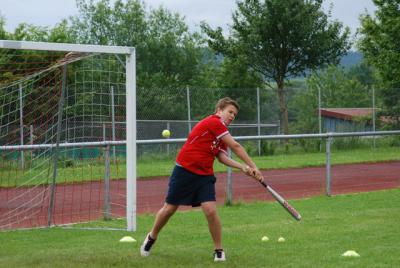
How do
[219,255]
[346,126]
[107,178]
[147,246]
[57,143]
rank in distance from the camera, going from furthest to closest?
[346,126], [107,178], [57,143], [147,246], [219,255]

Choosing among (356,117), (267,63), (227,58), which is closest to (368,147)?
(356,117)

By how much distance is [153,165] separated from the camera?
22.3 m

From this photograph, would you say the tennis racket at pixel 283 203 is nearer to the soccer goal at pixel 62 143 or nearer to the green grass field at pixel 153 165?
the soccer goal at pixel 62 143

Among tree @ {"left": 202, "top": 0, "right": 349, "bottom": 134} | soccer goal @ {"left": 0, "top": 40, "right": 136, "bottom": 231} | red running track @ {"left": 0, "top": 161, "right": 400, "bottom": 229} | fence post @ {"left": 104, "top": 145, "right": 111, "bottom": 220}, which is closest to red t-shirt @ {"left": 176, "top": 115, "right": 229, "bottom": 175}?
soccer goal @ {"left": 0, "top": 40, "right": 136, "bottom": 231}

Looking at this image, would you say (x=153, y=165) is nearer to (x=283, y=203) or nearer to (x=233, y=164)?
(x=283, y=203)

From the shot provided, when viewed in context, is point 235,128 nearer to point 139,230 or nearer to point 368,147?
point 368,147

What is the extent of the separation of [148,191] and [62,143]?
5.07 metres

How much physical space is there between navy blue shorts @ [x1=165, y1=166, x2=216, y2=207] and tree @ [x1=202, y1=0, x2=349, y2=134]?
21575 mm

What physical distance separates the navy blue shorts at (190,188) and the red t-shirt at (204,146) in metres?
0.07

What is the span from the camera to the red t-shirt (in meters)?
8.86

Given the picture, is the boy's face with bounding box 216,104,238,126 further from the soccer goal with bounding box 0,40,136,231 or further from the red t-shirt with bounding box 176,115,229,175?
the soccer goal with bounding box 0,40,136,231

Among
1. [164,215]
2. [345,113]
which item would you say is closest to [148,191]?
[164,215]

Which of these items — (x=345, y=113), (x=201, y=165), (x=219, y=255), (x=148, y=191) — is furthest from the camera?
(x=345, y=113)

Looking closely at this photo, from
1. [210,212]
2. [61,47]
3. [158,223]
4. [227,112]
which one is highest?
[61,47]
